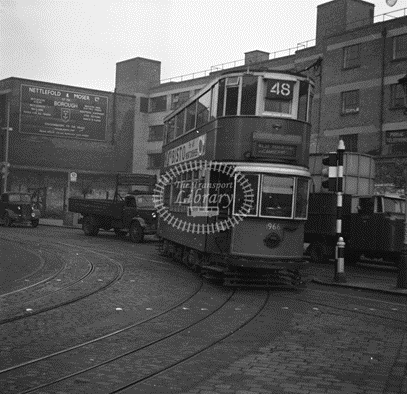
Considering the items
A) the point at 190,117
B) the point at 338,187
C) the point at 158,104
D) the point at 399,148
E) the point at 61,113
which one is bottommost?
the point at 338,187

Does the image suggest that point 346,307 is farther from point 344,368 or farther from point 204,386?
point 204,386

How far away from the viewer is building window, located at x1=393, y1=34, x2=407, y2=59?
34062 mm

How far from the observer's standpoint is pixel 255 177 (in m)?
12.7

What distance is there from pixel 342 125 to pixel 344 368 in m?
31.5

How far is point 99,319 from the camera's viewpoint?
926 centimetres

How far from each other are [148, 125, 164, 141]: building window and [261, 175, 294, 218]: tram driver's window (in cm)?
4425

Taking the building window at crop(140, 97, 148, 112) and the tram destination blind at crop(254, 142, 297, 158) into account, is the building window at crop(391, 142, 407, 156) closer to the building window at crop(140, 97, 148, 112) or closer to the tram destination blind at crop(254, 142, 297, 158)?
the tram destination blind at crop(254, 142, 297, 158)

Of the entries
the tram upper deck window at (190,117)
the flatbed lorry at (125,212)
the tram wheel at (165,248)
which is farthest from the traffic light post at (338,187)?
the flatbed lorry at (125,212)

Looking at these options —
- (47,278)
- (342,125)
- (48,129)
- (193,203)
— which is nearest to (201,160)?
(193,203)

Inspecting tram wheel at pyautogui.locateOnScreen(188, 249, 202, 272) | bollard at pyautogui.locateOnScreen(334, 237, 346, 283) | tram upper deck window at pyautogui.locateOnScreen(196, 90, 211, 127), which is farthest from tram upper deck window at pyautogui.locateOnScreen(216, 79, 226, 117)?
bollard at pyautogui.locateOnScreen(334, 237, 346, 283)

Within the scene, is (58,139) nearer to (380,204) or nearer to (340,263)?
(380,204)

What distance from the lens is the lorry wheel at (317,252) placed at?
21.3 meters

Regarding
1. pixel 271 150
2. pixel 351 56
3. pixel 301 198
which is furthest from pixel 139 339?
pixel 351 56

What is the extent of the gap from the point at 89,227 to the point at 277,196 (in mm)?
18202
